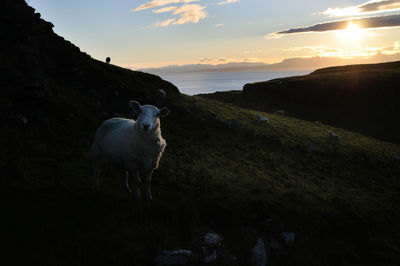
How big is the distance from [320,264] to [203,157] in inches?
388

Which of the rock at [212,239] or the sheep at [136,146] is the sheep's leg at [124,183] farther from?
the rock at [212,239]

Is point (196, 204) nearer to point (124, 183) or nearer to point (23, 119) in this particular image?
point (124, 183)

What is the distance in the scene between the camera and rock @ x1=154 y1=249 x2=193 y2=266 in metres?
7.91

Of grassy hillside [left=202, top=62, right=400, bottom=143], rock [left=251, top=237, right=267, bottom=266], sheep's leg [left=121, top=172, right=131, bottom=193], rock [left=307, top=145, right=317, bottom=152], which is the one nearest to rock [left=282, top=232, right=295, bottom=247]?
rock [left=251, top=237, right=267, bottom=266]

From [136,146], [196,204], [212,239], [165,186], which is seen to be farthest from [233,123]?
[212,239]

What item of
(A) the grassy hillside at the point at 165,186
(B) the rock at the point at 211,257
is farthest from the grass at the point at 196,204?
(B) the rock at the point at 211,257

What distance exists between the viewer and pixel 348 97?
5506 cm

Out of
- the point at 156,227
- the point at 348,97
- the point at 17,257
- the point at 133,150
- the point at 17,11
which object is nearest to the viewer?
the point at 17,257

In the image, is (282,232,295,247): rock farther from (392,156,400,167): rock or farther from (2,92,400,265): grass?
(392,156,400,167): rock

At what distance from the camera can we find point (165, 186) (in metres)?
12.6

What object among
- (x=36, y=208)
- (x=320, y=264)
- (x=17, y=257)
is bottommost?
(x=320, y=264)

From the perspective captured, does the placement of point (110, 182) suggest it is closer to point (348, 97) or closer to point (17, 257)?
point (17, 257)

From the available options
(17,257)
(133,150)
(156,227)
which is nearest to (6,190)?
(17,257)

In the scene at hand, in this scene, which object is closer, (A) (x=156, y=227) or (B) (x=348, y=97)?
(A) (x=156, y=227)
